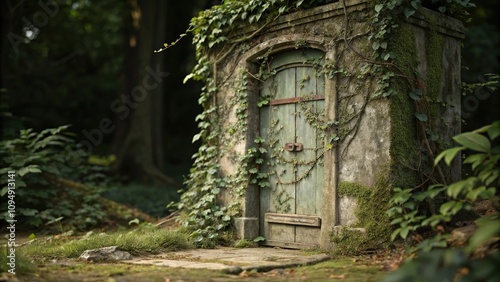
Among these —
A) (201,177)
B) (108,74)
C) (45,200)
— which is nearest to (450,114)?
(201,177)

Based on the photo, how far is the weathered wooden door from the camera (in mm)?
6203

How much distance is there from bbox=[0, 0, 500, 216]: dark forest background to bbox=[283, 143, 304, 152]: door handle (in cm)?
412

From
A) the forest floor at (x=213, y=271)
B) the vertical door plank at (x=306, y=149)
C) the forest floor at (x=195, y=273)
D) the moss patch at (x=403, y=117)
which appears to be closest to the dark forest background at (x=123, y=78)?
the moss patch at (x=403, y=117)

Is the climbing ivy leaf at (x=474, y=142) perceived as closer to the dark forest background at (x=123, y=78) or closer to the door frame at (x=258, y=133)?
the door frame at (x=258, y=133)

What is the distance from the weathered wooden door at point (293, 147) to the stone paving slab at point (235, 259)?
36cm

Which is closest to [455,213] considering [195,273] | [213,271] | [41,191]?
[213,271]

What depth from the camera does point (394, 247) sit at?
5344 mm

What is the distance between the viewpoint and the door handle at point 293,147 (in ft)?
20.9

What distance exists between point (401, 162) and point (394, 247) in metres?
0.91

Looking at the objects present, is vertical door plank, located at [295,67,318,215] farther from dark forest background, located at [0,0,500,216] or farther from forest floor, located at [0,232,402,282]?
dark forest background, located at [0,0,500,216]

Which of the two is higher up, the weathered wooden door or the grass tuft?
the weathered wooden door

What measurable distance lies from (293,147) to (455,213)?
2.43m

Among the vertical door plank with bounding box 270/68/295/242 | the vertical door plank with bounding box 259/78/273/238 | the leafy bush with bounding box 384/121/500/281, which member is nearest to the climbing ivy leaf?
the leafy bush with bounding box 384/121/500/281

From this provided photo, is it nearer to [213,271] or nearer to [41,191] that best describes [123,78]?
[41,191]
